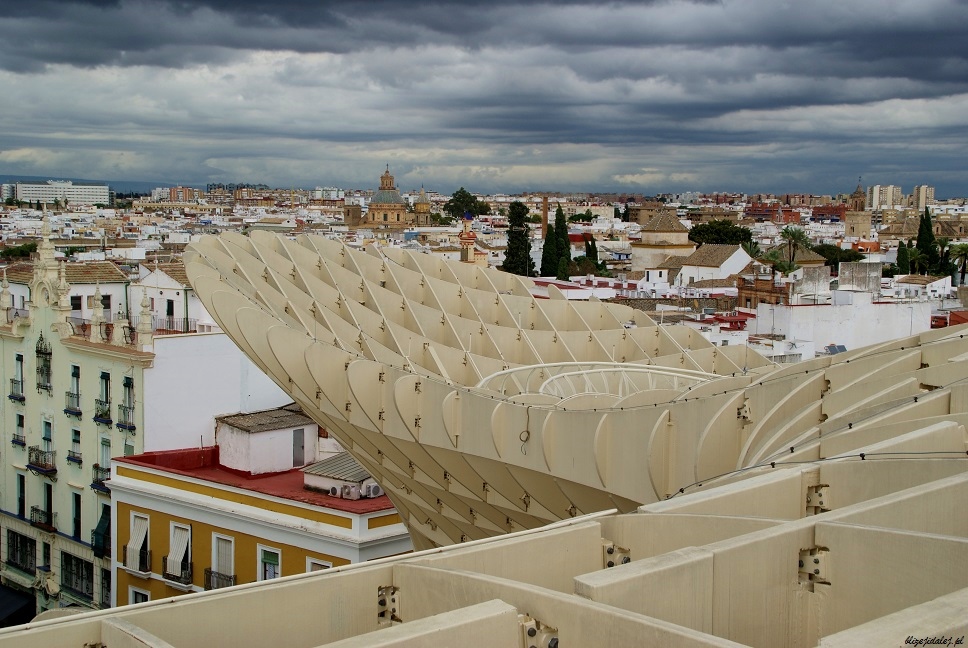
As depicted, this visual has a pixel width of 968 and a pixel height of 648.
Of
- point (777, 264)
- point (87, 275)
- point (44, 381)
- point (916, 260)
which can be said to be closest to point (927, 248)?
point (916, 260)

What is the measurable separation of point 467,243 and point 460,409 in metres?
34.2

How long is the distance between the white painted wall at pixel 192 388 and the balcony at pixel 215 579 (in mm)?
7197

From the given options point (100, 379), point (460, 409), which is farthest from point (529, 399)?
point (100, 379)

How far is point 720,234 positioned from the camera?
126 m

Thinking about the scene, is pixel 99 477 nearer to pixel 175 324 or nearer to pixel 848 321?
pixel 175 324

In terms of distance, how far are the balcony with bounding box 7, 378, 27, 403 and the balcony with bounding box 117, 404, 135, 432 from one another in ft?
19.9

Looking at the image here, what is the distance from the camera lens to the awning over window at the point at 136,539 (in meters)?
27.5

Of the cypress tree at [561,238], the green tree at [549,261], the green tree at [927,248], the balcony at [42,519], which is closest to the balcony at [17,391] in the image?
the balcony at [42,519]

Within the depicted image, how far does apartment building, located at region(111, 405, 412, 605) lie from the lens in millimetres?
23312

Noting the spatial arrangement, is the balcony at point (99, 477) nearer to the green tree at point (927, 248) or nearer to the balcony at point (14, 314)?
the balcony at point (14, 314)

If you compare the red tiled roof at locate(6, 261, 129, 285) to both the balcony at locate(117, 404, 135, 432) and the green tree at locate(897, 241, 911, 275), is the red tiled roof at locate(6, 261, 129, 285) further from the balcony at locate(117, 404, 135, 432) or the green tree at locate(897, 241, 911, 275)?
the green tree at locate(897, 241, 911, 275)

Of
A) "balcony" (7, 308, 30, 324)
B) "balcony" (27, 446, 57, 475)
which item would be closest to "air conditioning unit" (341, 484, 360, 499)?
"balcony" (27, 446, 57, 475)

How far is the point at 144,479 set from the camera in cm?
2717

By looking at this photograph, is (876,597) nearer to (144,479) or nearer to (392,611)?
(392,611)
